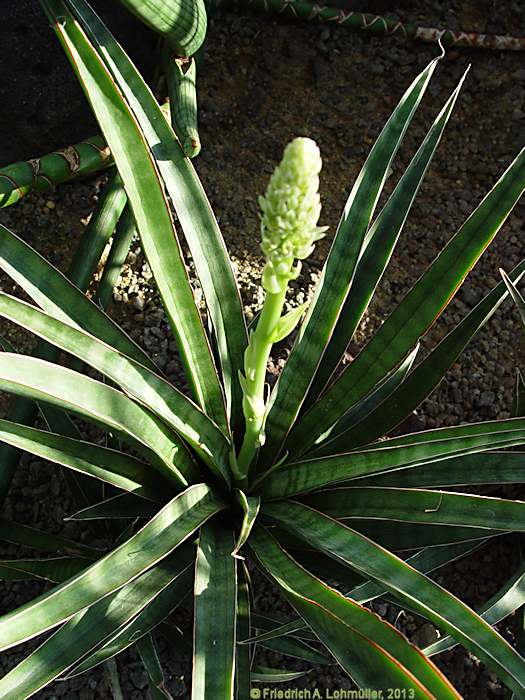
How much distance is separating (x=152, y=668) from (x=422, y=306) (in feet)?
2.55

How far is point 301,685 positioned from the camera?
1425mm

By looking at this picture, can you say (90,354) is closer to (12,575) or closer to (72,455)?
(72,455)

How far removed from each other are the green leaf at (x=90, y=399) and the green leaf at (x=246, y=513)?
0.35 ft

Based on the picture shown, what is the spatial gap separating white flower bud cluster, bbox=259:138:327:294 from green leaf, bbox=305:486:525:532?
45cm

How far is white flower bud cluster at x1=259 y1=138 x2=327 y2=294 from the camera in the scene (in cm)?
72

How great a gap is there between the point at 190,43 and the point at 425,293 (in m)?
0.77

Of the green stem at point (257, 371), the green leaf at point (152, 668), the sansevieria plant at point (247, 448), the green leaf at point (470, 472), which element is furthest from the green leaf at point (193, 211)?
the green leaf at point (152, 668)

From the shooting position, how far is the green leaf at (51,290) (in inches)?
41.1

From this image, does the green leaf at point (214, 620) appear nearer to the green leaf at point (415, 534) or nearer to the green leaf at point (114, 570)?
the green leaf at point (114, 570)

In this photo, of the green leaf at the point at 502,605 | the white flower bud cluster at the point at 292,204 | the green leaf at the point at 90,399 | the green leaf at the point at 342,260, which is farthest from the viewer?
the green leaf at the point at 502,605

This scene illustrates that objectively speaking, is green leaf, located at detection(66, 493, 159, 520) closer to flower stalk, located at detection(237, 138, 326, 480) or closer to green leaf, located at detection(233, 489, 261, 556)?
green leaf, located at detection(233, 489, 261, 556)

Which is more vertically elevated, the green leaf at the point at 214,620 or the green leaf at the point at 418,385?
the green leaf at the point at 418,385

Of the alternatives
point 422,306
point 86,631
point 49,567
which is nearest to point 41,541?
point 49,567

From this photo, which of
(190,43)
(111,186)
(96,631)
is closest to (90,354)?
(96,631)
